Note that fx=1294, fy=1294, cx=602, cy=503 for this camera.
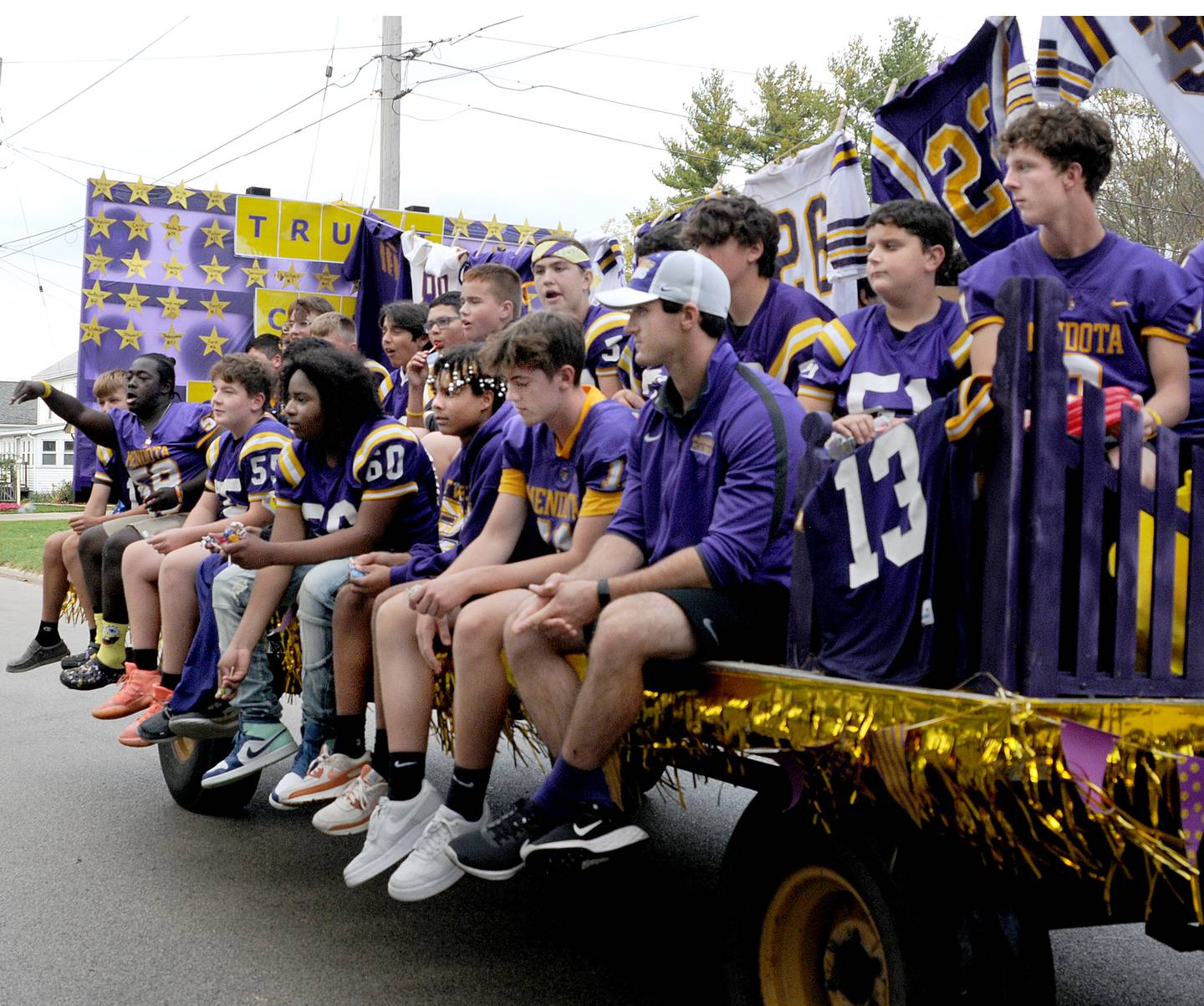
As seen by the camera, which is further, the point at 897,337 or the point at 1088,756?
the point at 897,337

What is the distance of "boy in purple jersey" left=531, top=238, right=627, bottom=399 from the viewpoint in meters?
5.77

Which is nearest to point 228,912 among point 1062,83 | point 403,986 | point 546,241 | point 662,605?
point 403,986

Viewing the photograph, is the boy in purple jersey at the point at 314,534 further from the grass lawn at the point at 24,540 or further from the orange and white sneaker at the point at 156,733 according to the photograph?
the grass lawn at the point at 24,540

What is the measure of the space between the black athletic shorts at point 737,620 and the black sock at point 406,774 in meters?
1.30

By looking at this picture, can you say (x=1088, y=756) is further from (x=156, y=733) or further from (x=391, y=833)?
(x=156, y=733)

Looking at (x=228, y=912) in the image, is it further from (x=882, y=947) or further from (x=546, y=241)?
(x=546, y=241)

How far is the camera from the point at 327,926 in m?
4.59

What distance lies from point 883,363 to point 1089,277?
775 mm

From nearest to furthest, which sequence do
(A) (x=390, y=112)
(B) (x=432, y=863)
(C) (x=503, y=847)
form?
1. (C) (x=503, y=847)
2. (B) (x=432, y=863)
3. (A) (x=390, y=112)

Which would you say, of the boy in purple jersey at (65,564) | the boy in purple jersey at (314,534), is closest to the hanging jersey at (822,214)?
the boy in purple jersey at (314,534)

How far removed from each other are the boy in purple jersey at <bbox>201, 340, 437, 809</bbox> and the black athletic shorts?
2.04 meters

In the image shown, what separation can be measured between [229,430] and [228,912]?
2.71 metres

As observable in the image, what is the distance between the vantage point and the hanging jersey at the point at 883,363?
412 centimetres

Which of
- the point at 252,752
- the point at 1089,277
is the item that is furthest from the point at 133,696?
the point at 1089,277
